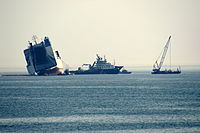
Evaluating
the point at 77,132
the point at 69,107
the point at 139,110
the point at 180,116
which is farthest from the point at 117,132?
the point at 69,107

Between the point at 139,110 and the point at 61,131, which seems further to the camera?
the point at 139,110

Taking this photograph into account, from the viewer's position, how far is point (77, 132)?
6581 cm

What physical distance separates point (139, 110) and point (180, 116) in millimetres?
10927

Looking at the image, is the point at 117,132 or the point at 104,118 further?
the point at 104,118

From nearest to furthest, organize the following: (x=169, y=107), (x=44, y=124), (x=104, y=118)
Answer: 1. (x=44, y=124)
2. (x=104, y=118)
3. (x=169, y=107)

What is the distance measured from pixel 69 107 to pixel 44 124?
23.9 metres

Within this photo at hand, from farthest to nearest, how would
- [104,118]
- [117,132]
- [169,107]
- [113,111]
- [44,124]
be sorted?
[169,107] → [113,111] → [104,118] → [44,124] → [117,132]

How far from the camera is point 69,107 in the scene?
96312mm

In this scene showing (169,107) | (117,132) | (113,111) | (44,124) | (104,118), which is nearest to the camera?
(117,132)

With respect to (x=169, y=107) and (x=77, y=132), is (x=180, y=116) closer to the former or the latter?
(x=169, y=107)

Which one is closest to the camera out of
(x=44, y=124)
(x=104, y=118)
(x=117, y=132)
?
(x=117, y=132)

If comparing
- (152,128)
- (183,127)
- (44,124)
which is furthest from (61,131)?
(183,127)

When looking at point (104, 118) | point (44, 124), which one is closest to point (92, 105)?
point (104, 118)

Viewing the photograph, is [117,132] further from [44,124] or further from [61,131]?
[44,124]
